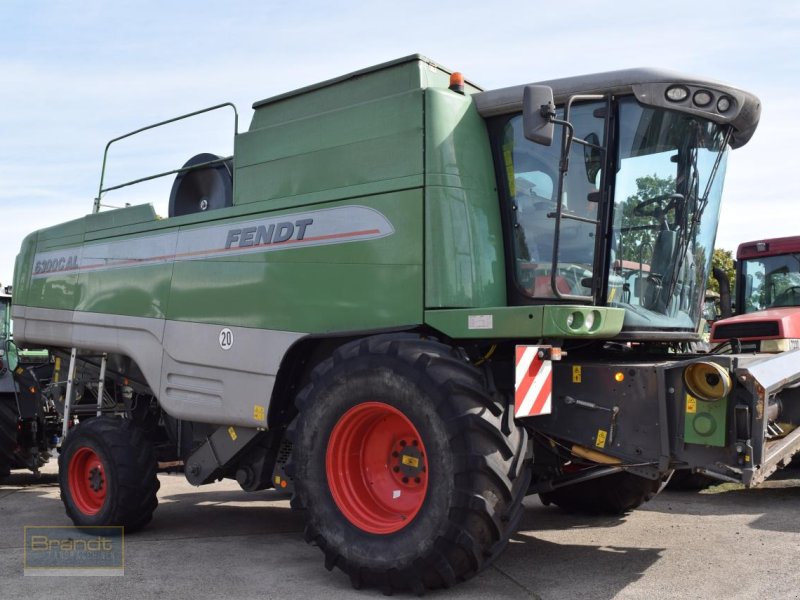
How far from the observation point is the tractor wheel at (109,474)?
632cm

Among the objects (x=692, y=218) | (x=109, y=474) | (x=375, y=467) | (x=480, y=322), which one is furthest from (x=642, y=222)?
(x=109, y=474)

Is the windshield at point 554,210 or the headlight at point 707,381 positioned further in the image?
the windshield at point 554,210

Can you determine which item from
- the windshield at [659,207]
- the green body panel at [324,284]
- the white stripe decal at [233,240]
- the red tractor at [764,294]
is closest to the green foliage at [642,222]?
the windshield at [659,207]

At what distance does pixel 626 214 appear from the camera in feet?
16.3

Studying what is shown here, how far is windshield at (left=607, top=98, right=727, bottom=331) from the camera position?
4.91 meters

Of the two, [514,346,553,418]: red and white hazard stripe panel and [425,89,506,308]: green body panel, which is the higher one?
[425,89,506,308]: green body panel

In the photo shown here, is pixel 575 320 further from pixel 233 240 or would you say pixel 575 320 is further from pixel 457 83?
pixel 233 240

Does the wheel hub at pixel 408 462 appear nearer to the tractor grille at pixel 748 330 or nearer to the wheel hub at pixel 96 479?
the wheel hub at pixel 96 479

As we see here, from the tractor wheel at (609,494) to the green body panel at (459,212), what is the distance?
2.29m

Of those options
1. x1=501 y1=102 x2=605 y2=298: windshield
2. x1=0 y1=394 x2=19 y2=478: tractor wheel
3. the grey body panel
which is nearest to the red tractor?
x1=501 y1=102 x2=605 y2=298: windshield

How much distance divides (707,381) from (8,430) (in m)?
7.03

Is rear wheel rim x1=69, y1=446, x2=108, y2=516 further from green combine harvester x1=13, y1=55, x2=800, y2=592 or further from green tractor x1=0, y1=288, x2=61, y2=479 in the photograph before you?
green tractor x1=0, y1=288, x2=61, y2=479

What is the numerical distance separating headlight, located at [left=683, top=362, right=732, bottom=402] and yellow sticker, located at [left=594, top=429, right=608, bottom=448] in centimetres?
53

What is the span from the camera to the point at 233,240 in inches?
236
